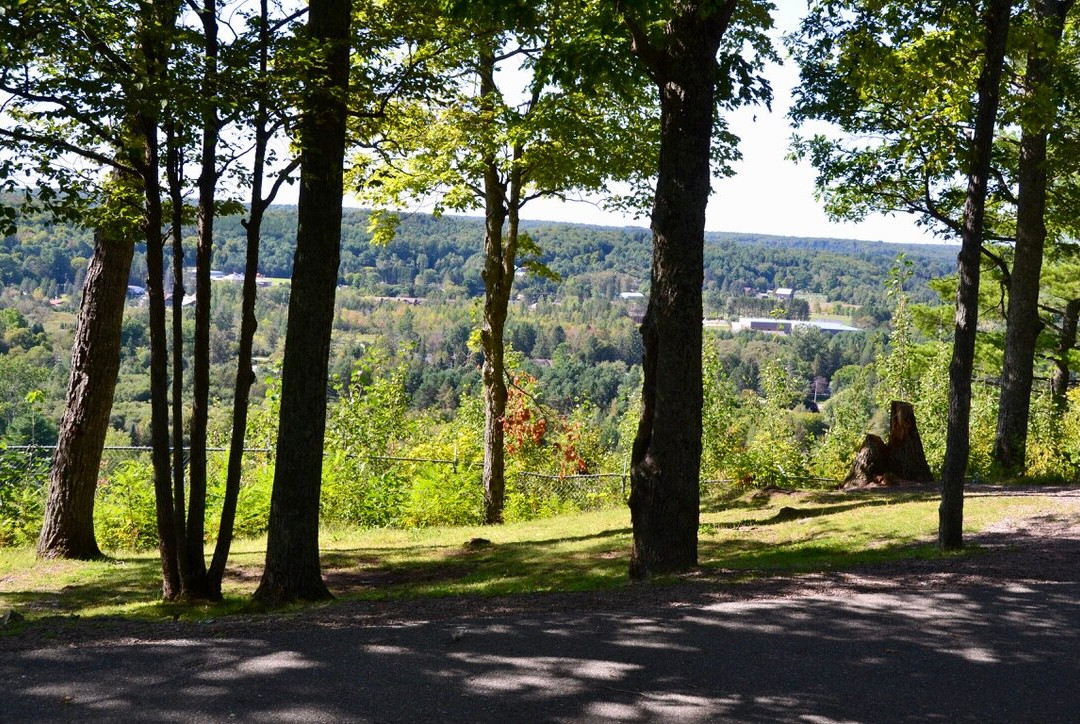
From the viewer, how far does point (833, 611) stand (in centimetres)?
687

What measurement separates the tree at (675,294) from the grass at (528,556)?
2.14 ft

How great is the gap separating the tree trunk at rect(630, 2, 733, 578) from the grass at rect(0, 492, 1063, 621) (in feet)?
2.21

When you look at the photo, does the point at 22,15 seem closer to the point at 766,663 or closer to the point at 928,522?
the point at 766,663

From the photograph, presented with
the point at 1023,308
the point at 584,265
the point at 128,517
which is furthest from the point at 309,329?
the point at 584,265

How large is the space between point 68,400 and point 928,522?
1072 centimetres

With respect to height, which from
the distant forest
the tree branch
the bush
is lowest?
the bush

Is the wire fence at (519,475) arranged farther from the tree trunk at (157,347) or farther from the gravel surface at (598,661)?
the gravel surface at (598,661)

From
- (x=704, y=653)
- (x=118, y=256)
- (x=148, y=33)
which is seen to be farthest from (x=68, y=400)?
(x=704, y=653)

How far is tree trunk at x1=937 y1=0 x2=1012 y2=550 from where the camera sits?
30.3 ft

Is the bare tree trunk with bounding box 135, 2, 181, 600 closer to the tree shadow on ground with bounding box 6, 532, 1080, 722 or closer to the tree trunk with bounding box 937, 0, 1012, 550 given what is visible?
the tree shadow on ground with bounding box 6, 532, 1080, 722

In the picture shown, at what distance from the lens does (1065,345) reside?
2630cm

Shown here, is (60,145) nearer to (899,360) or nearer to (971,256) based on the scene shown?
(971,256)

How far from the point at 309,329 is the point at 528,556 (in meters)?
4.78

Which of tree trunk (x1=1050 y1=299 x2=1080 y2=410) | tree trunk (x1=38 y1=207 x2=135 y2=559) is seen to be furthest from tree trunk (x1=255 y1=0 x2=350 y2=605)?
tree trunk (x1=1050 y1=299 x2=1080 y2=410)
